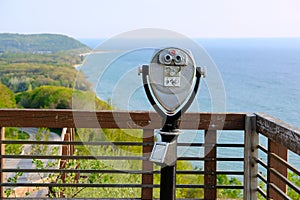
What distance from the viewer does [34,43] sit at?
13742 mm

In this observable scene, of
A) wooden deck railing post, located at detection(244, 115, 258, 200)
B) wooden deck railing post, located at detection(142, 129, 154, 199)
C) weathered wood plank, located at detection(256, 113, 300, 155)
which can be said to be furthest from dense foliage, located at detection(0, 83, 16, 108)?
weathered wood plank, located at detection(256, 113, 300, 155)

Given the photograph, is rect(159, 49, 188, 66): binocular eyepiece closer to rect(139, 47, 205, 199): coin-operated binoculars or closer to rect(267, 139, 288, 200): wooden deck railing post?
rect(139, 47, 205, 199): coin-operated binoculars

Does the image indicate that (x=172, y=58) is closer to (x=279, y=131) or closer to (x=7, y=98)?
(x=279, y=131)

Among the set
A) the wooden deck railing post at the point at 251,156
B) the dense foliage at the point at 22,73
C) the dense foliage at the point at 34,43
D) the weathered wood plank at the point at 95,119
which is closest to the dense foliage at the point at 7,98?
the dense foliage at the point at 22,73

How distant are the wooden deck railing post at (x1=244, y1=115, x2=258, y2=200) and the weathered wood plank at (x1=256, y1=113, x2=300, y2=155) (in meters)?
0.04

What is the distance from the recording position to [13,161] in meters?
3.31

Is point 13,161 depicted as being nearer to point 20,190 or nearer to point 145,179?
point 20,190

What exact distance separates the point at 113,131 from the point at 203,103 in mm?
853

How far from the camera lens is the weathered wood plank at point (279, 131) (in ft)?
6.39

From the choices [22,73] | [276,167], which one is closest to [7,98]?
[22,73]

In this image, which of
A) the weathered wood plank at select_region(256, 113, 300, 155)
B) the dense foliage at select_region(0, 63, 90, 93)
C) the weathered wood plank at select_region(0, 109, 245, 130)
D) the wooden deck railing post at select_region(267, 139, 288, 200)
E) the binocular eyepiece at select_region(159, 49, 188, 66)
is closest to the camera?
→ the binocular eyepiece at select_region(159, 49, 188, 66)

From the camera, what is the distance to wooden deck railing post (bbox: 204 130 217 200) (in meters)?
2.59

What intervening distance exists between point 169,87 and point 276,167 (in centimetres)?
93

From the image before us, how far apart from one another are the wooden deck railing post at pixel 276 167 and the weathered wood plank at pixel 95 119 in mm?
303
